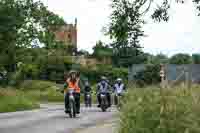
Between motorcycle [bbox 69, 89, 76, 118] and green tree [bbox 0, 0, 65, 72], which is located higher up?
green tree [bbox 0, 0, 65, 72]

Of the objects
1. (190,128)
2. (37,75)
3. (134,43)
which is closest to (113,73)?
(37,75)

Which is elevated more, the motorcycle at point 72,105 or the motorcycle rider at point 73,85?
the motorcycle rider at point 73,85

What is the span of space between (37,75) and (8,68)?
11.8 feet

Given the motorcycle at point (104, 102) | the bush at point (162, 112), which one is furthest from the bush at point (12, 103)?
the bush at point (162, 112)

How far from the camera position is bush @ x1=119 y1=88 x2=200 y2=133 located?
825cm

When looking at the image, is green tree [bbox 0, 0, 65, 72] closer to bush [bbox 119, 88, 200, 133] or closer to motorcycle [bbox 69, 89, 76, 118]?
motorcycle [bbox 69, 89, 76, 118]

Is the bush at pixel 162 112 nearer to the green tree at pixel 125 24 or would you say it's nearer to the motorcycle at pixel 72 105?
the green tree at pixel 125 24

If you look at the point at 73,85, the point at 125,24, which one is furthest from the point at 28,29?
the point at 125,24

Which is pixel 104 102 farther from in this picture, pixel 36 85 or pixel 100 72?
pixel 100 72

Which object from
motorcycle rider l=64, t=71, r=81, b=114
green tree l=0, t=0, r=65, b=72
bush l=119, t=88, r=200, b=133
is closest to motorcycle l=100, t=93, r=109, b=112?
motorcycle rider l=64, t=71, r=81, b=114

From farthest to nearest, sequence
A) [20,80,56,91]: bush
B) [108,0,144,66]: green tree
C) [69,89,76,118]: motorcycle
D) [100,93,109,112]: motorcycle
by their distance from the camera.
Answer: [20,80,56,91]: bush < [100,93,109,112]: motorcycle < [69,89,76,118]: motorcycle < [108,0,144,66]: green tree


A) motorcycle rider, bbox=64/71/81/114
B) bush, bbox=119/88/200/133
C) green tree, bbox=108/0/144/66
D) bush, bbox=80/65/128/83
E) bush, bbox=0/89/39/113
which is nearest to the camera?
bush, bbox=119/88/200/133

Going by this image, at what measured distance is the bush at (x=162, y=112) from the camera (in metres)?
8.25

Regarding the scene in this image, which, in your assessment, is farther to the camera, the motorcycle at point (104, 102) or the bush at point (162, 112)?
the motorcycle at point (104, 102)
